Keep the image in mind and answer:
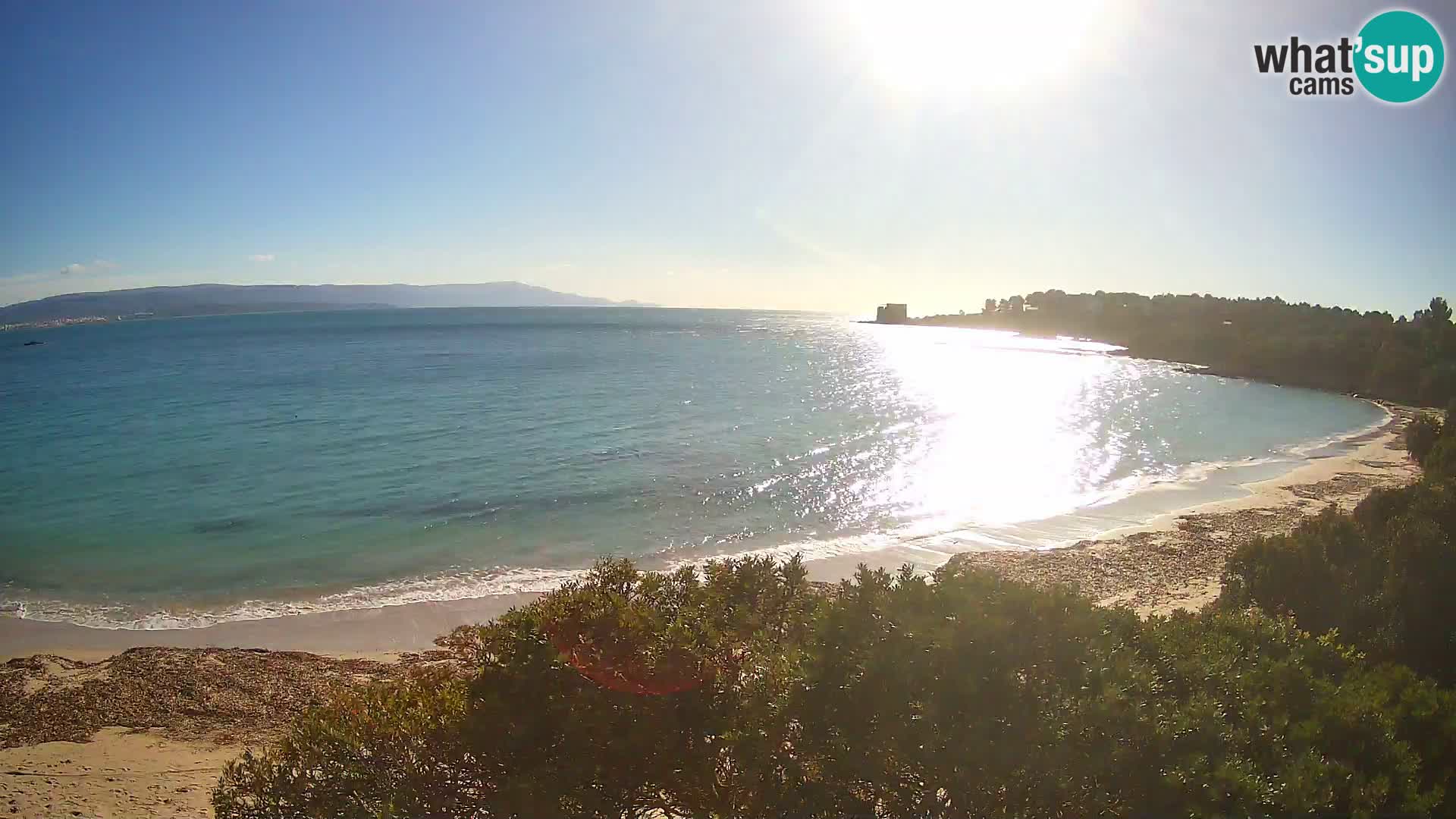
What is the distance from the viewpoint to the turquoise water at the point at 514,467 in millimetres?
18062

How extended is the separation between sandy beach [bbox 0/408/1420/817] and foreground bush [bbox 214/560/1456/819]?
8.34ft

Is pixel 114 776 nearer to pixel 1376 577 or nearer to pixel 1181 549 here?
pixel 1376 577

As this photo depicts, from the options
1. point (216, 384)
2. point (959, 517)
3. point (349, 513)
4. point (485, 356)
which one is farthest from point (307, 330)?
point (959, 517)

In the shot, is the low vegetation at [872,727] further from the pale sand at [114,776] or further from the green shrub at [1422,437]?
the green shrub at [1422,437]

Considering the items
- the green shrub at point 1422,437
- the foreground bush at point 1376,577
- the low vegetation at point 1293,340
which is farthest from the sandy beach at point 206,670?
the low vegetation at point 1293,340

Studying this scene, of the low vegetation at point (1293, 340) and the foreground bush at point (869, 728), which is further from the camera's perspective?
the low vegetation at point (1293, 340)

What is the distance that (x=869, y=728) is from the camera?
5.55 m

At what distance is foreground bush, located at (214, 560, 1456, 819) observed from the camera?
5164 millimetres

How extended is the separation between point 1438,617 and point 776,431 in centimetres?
2906

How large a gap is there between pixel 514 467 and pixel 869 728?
2450 centimetres

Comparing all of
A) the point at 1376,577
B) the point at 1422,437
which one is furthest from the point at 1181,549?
the point at 1422,437

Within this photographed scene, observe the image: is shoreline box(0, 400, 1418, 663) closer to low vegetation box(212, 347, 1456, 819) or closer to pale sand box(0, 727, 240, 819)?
pale sand box(0, 727, 240, 819)

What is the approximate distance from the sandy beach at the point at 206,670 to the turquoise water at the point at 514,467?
3.83ft

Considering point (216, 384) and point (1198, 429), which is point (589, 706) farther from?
point (216, 384)
